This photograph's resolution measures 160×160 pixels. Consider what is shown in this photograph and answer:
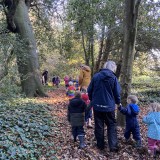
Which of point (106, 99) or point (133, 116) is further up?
point (106, 99)

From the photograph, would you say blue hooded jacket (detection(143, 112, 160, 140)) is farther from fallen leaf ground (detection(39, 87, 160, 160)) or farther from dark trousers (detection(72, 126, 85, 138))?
dark trousers (detection(72, 126, 85, 138))

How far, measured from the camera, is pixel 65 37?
21.5 metres

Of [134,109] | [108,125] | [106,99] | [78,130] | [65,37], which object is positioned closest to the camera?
[106,99]

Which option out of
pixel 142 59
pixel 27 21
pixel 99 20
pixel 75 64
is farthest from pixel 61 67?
pixel 27 21

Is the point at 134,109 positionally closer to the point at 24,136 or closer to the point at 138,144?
the point at 138,144

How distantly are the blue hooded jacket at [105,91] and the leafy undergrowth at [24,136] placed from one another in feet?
4.92

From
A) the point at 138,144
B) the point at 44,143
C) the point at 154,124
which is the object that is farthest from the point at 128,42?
the point at 44,143

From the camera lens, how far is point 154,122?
19.2ft

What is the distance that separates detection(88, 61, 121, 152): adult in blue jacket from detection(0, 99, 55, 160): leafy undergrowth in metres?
1.29

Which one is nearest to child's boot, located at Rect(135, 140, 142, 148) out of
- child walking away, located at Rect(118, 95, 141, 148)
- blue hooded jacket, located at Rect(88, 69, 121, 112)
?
child walking away, located at Rect(118, 95, 141, 148)

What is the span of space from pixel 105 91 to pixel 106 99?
0.60 feet

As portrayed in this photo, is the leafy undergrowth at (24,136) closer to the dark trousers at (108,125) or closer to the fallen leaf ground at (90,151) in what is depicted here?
the fallen leaf ground at (90,151)

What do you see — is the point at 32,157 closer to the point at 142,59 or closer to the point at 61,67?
the point at 142,59

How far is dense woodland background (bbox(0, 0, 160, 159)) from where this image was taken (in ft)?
24.4
